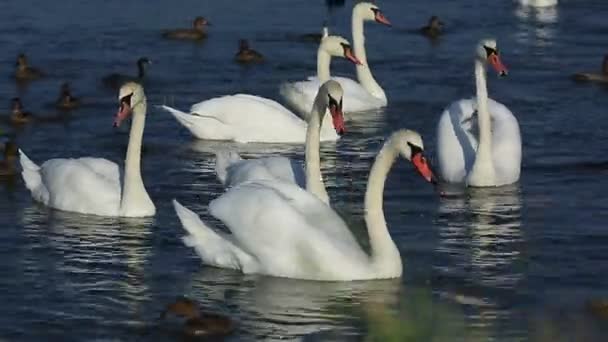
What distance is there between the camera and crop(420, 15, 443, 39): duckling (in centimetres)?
2494

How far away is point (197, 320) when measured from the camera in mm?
11789

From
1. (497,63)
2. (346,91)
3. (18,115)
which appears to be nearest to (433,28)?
(346,91)

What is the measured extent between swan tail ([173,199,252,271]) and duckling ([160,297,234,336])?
1366 millimetres

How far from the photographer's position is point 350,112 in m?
21.0

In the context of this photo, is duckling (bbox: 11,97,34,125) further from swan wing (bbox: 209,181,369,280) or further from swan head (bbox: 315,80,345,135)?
swan wing (bbox: 209,181,369,280)

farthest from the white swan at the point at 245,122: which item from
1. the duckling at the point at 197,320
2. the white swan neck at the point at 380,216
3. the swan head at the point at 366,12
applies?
the duckling at the point at 197,320

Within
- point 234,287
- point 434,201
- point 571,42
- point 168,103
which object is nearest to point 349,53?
point 168,103

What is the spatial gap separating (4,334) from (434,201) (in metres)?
5.21

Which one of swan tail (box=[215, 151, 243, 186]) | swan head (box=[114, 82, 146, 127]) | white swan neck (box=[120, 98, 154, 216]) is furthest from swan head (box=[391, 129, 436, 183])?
swan head (box=[114, 82, 146, 127])

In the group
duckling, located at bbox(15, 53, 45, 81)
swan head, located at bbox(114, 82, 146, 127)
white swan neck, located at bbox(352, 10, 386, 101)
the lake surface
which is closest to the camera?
the lake surface

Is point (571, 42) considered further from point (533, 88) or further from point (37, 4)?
point (37, 4)

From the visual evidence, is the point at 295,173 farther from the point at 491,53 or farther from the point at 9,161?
the point at 9,161

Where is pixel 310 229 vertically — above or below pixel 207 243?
above

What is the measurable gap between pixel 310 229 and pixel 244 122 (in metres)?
6.46
